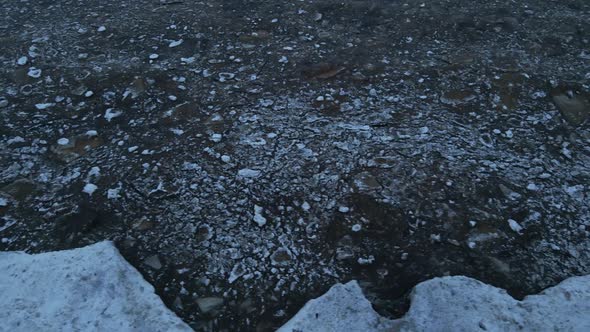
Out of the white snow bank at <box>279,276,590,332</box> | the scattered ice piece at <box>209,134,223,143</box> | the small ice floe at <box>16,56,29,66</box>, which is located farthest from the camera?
the small ice floe at <box>16,56,29,66</box>

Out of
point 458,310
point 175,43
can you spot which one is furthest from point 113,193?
point 458,310

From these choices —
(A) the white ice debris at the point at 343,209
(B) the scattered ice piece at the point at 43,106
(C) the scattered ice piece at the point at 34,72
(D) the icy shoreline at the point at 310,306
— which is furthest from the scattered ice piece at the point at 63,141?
(A) the white ice debris at the point at 343,209

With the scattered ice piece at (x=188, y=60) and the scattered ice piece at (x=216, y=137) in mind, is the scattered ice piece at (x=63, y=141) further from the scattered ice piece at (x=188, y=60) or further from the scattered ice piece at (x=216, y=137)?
the scattered ice piece at (x=188, y=60)

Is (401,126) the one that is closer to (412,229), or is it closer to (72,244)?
(412,229)

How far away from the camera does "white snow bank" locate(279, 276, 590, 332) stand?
1657mm

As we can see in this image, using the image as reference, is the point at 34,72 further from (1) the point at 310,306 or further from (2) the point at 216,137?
(1) the point at 310,306

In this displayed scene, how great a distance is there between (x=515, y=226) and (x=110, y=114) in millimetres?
2208

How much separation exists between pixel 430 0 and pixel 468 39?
0.62m

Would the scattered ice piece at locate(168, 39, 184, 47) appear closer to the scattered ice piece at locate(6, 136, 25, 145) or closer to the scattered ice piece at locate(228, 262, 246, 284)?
the scattered ice piece at locate(6, 136, 25, 145)

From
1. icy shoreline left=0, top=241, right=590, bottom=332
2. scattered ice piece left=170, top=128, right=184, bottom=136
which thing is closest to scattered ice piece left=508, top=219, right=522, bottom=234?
icy shoreline left=0, top=241, right=590, bottom=332

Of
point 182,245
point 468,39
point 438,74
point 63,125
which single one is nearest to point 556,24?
point 468,39

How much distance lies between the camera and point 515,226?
2051 mm

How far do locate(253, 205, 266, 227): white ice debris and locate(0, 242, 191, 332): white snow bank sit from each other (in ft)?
1.76

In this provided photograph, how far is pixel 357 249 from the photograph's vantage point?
1.98m
